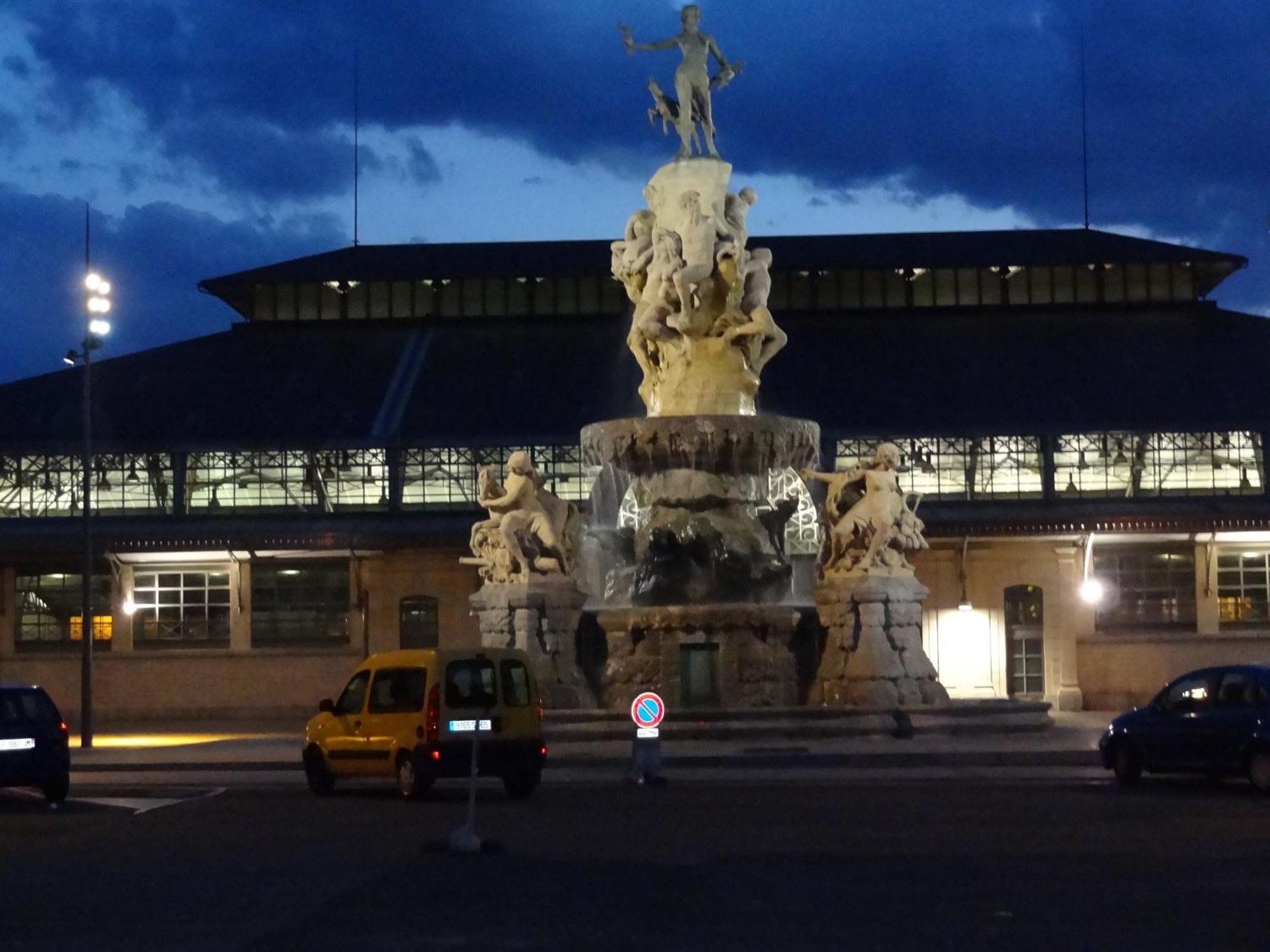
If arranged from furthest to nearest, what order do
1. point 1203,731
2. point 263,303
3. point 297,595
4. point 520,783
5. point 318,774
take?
point 263,303
point 297,595
point 318,774
point 1203,731
point 520,783

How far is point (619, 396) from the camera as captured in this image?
50.3 meters

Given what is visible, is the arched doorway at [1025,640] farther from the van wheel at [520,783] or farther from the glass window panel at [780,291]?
the van wheel at [520,783]

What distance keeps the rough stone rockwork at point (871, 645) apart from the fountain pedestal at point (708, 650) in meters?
0.61

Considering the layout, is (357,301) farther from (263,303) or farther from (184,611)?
(184,611)

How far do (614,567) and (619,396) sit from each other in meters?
17.7

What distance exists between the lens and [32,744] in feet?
72.6

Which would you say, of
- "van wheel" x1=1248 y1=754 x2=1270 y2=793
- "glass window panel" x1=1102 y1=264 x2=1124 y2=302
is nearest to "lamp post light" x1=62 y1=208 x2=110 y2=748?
"van wheel" x1=1248 y1=754 x2=1270 y2=793

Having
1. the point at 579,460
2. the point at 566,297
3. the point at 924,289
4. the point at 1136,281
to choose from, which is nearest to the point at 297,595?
the point at 579,460

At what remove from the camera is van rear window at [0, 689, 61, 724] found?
22406mm

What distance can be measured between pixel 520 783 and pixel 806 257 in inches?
1424

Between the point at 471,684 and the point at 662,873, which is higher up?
the point at 471,684

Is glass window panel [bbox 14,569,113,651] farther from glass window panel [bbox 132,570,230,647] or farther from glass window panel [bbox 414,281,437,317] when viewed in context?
glass window panel [bbox 414,281,437,317]

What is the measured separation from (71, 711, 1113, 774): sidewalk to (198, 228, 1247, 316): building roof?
23.5 meters

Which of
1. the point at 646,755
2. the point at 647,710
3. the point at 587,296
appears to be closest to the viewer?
the point at 647,710
